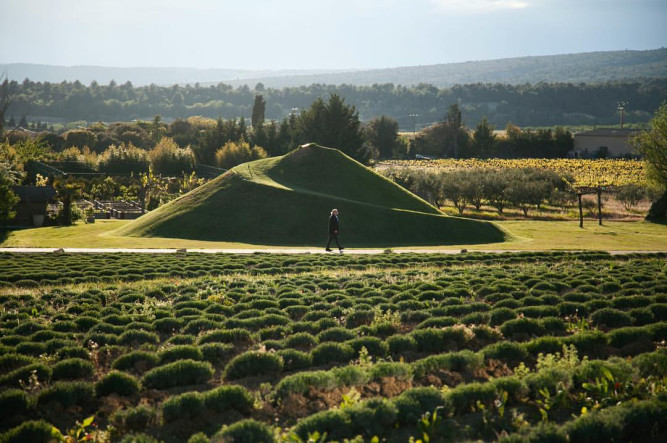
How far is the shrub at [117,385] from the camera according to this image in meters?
10.8

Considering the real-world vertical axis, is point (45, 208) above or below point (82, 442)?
above

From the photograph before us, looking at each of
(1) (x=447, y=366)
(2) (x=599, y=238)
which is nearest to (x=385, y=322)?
(1) (x=447, y=366)

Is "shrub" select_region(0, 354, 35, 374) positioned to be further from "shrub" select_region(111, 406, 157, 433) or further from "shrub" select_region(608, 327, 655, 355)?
"shrub" select_region(608, 327, 655, 355)

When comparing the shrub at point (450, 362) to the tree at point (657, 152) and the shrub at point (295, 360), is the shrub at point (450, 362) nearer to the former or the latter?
the shrub at point (295, 360)

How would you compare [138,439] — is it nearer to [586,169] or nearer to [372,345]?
[372,345]

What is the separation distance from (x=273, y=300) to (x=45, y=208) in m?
40.2

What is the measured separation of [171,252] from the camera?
3406 centimetres

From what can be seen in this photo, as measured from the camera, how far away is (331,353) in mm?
12562

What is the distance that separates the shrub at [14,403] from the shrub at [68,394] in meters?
0.25

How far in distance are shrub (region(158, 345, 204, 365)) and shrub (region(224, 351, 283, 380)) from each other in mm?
1002

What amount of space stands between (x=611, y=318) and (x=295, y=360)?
26.2 ft

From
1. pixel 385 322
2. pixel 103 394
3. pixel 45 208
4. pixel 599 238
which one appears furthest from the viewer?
pixel 45 208

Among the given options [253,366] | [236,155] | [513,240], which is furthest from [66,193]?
[253,366]

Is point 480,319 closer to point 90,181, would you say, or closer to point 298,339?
point 298,339
